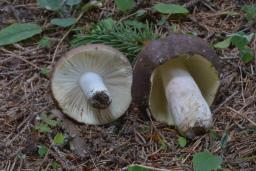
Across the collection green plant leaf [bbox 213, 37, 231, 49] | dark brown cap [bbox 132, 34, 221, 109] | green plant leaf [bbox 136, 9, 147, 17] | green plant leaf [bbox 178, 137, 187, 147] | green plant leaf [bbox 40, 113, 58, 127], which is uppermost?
dark brown cap [bbox 132, 34, 221, 109]

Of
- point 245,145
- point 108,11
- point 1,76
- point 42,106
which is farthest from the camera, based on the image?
point 108,11

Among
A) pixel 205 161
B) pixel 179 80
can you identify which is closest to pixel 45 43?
pixel 179 80

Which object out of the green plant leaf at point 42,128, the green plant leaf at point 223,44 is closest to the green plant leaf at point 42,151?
the green plant leaf at point 42,128

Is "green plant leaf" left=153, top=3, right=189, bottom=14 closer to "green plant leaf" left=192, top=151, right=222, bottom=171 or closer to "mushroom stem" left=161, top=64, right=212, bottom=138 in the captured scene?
"mushroom stem" left=161, top=64, right=212, bottom=138

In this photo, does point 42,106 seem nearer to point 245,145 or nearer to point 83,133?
point 83,133

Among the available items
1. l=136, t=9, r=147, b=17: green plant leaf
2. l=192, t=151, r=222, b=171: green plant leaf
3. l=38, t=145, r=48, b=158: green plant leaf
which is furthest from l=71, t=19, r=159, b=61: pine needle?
l=192, t=151, r=222, b=171: green plant leaf

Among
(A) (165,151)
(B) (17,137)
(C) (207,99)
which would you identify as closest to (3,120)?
(B) (17,137)

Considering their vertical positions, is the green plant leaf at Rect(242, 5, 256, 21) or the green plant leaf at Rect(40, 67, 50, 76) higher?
the green plant leaf at Rect(242, 5, 256, 21)
